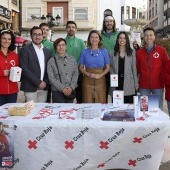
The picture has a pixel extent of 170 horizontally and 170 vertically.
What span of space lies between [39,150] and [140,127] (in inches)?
45.1

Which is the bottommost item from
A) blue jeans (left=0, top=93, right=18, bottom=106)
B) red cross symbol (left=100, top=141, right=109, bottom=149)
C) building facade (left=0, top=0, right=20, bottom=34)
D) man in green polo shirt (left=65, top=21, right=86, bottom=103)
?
red cross symbol (left=100, top=141, right=109, bottom=149)

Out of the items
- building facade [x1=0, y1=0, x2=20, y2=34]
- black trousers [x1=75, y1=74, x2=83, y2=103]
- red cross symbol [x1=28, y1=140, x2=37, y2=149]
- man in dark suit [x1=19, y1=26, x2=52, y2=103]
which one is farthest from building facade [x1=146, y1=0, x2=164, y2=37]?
red cross symbol [x1=28, y1=140, x2=37, y2=149]

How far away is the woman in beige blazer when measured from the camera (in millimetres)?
4984

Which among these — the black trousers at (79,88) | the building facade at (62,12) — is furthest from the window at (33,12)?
the black trousers at (79,88)

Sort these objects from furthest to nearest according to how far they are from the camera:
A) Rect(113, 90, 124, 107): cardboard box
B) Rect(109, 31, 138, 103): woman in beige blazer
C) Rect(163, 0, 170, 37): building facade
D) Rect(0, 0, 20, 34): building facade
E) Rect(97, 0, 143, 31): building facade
A: 1. Rect(163, 0, 170, 37): building facade
2. Rect(97, 0, 143, 31): building facade
3. Rect(0, 0, 20, 34): building facade
4. Rect(109, 31, 138, 103): woman in beige blazer
5. Rect(113, 90, 124, 107): cardboard box

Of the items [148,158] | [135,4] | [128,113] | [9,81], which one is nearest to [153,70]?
[128,113]

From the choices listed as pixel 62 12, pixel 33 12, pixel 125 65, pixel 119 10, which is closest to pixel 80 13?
pixel 62 12

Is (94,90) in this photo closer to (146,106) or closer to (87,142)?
(146,106)

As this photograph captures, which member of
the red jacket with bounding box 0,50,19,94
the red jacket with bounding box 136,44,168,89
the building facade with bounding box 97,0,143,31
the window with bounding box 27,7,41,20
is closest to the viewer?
the red jacket with bounding box 0,50,19,94

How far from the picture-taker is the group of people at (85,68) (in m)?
4.76

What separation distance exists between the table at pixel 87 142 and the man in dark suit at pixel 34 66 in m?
1.35

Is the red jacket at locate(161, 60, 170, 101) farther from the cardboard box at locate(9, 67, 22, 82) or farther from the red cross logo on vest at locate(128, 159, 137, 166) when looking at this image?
the cardboard box at locate(9, 67, 22, 82)

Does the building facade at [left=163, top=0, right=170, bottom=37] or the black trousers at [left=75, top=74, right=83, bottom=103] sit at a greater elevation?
the building facade at [left=163, top=0, right=170, bottom=37]

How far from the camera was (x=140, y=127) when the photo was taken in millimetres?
3326
